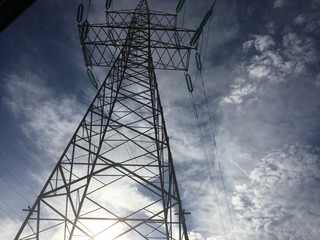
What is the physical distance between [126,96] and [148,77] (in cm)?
194

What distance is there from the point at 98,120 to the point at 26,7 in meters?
6.26

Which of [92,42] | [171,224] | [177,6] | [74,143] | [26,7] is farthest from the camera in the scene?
[177,6]

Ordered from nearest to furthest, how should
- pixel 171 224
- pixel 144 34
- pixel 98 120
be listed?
pixel 171 224 → pixel 98 120 → pixel 144 34

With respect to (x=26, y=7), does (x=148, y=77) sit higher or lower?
higher

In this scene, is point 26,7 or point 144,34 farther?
point 144,34

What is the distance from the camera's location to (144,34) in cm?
1211

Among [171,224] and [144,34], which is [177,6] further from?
[171,224]

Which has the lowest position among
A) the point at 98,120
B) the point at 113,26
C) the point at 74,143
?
the point at 74,143

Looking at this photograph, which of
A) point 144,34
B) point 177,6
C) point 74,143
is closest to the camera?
point 74,143

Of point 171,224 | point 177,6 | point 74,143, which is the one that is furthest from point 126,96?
point 177,6

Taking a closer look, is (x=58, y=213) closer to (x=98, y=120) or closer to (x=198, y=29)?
(x=98, y=120)

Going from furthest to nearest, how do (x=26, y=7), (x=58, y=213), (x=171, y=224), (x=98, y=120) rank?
(x=98, y=120) < (x=171, y=224) < (x=58, y=213) < (x=26, y=7)

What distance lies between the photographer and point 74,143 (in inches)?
277

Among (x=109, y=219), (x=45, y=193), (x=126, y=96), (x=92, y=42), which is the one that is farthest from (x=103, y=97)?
(x=109, y=219)
